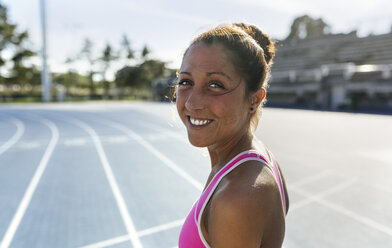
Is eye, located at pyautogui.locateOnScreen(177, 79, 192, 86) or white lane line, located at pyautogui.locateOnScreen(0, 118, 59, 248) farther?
white lane line, located at pyautogui.locateOnScreen(0, 118, 59, 248)

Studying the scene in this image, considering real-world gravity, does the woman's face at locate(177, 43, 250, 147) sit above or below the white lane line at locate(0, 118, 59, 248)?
above

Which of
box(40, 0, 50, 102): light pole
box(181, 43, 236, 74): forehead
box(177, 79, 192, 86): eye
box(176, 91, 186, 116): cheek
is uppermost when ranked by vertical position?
box(181, 43, 236, 74): forehead

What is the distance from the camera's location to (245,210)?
0.81 metres

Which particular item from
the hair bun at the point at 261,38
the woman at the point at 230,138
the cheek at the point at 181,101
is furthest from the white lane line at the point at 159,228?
the hair bun at the point at 261,38

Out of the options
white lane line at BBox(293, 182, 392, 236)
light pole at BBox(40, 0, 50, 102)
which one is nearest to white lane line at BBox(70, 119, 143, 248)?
white lane line at BBox(293, 182, 392, 236)

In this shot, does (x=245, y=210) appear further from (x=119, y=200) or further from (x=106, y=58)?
(x=106, y=58)

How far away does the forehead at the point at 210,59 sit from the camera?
3.43ft

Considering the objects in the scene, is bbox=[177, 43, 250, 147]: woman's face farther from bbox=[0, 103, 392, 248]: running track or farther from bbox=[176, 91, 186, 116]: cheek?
bbox=[0, 103, 392, 248]: running track

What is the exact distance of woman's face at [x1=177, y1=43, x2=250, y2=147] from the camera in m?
1.05

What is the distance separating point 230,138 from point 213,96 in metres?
0.20

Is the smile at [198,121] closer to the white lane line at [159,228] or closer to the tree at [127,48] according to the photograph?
the white lane line at [159,228]

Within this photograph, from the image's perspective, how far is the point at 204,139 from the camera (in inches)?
46.4

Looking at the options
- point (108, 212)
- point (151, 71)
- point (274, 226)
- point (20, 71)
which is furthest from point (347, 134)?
point (151, 71)

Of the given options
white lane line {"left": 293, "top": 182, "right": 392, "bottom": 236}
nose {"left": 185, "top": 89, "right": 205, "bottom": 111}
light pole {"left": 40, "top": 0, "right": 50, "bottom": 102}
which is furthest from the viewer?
light pole {"left": 40, "top": 0, "right": 50, "bottom": 102}
